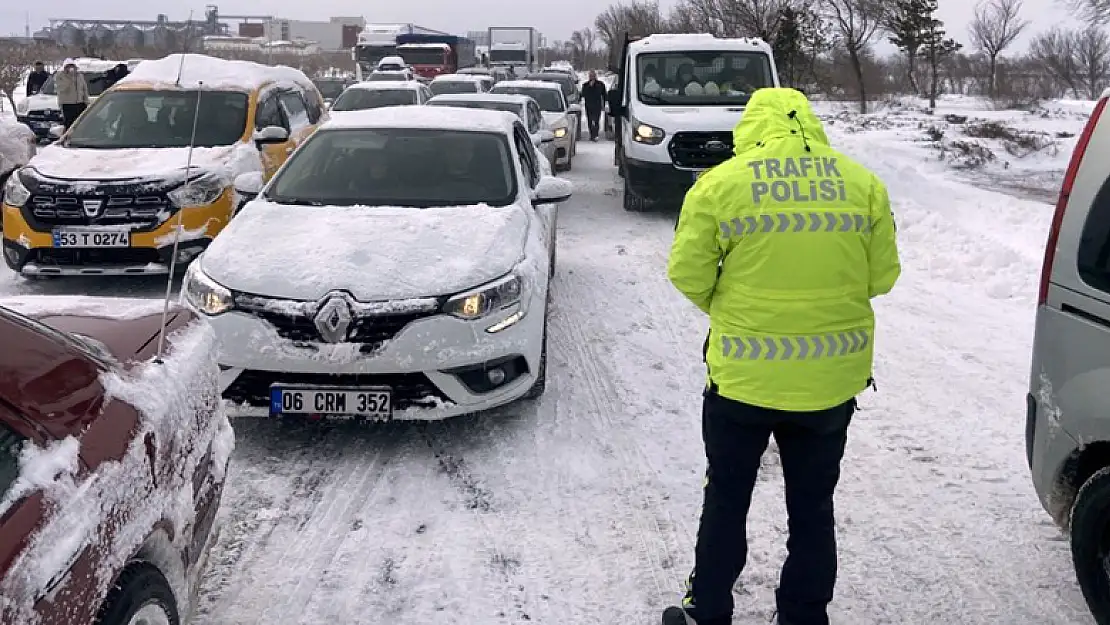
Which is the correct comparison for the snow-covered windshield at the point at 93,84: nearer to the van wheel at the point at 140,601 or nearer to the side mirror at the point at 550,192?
the side mirror at the point at 550,192

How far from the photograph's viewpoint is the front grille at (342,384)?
4375 millimetres

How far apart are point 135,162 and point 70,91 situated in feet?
28.9

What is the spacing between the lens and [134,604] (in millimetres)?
2242

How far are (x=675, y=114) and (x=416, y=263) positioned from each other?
7.45 m

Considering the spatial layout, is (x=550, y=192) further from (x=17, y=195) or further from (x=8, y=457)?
(x=8, y=457)

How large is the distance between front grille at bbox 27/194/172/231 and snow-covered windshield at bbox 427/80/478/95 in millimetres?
13649

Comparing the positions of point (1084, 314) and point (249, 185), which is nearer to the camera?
point (1084, 314)

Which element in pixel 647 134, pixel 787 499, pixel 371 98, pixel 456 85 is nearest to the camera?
pixel 787 499

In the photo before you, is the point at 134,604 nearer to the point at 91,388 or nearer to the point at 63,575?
the point at 63,575

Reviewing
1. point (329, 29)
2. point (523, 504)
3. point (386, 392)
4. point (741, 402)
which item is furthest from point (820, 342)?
point (329, 29)

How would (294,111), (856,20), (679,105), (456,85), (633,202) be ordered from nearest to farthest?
(294,111) < (679,105) < (633,202) < (456,85) < (856,20)

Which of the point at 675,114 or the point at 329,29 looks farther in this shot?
the point at 329,29

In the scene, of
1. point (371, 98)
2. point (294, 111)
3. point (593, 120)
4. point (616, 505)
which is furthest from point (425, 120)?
point (593, 120)

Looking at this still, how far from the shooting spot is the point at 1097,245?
302cm
